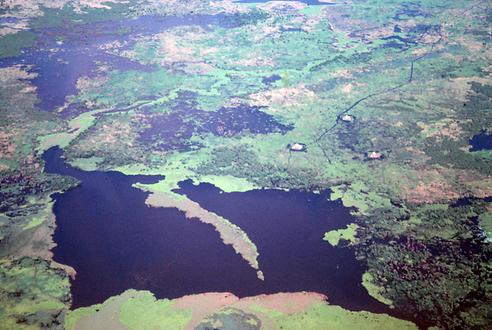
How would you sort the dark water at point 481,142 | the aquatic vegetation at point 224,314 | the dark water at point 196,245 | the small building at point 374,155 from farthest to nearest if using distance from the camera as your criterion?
the dark water at point 481,142 < the small building at point 374,155 < the dark water at point 196,245 < the aquatic vegetation at point 224,314

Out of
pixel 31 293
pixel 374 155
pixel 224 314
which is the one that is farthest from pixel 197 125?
pixel 224 314

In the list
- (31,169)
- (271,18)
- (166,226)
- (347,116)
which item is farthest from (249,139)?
(271,18)

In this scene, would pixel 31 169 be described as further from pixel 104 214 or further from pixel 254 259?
pixel 254 259

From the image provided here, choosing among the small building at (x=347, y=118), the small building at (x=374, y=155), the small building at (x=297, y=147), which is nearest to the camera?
the small building at (x=374, y=155)

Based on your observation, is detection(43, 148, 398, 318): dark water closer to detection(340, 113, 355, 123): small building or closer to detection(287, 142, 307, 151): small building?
detection(287, 142, 307, 151): small building

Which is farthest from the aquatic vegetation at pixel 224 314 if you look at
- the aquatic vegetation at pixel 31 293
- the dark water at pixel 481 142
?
the dark water at pixel 481 142

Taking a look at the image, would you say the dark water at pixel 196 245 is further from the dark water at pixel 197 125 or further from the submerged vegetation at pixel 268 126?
the dark water at pixel 197 125

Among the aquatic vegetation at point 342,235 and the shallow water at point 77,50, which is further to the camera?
the shallow water at point 77,50
